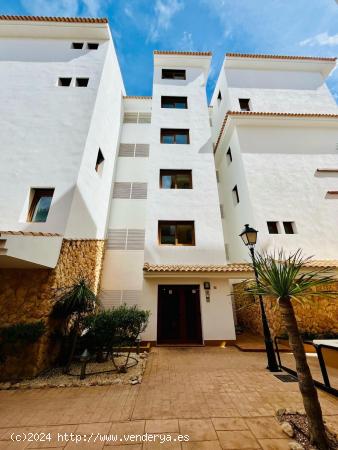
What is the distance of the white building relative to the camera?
7727 millimetres

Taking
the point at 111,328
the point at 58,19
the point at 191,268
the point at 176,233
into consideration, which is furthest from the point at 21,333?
the point at 58,19

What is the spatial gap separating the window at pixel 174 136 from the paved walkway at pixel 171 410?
40.3ft

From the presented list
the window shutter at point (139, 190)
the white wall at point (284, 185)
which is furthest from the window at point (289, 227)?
the window shutter at point (139, 190)

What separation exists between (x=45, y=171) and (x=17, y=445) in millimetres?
7589

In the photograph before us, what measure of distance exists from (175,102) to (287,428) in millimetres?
16696

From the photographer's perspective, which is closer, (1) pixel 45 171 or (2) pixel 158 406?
(2) pixel 158 406

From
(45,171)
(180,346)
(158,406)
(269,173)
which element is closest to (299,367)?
(158,406)

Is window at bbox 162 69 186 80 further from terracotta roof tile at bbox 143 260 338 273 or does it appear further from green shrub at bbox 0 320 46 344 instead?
green shrub at bbox 0 320 46 344

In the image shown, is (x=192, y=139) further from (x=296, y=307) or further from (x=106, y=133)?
(x=296, y=307)

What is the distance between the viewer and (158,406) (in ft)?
12.2

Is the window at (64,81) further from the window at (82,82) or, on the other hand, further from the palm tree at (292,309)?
the palm tree at (292,309)

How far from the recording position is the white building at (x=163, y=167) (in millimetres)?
7727

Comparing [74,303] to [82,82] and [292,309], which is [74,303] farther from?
[82,82]

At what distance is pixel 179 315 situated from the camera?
8906 millimetres
